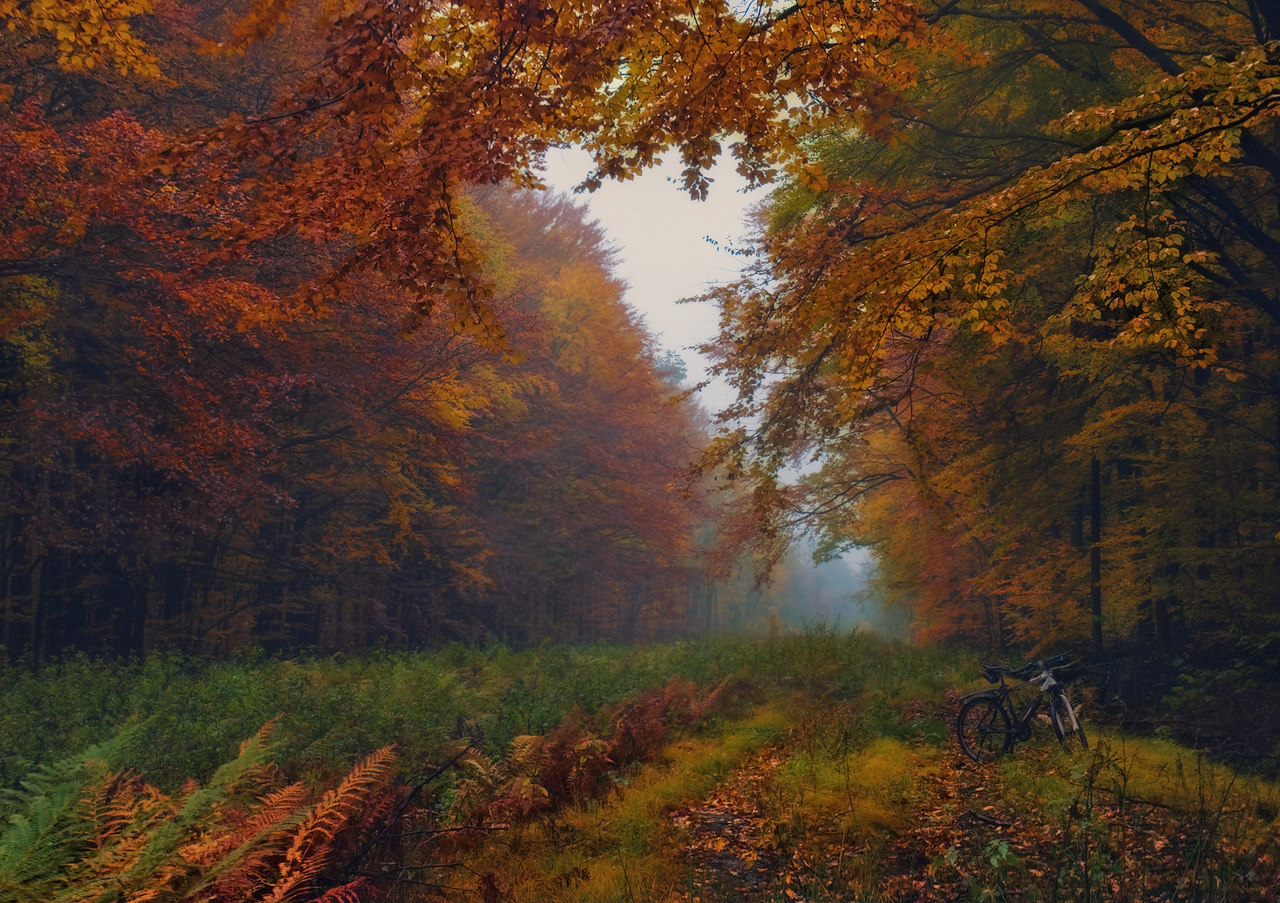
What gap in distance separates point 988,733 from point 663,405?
621cm

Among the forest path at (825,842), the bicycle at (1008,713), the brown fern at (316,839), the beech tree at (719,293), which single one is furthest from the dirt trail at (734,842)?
the beech tree at (719,293)

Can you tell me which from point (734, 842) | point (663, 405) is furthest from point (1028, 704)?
point (663, 405)

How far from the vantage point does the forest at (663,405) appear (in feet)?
13.2

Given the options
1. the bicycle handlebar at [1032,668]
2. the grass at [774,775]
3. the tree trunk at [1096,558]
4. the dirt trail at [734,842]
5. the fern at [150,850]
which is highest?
the tree trunk at [1096,558]

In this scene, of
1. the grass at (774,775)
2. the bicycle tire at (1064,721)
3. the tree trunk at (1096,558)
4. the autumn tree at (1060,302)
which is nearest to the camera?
the grass at (774,775)

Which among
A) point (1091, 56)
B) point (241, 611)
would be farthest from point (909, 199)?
point (241, 611)

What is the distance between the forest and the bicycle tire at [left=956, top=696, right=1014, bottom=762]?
30.0 inches

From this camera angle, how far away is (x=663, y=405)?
11.9 meters

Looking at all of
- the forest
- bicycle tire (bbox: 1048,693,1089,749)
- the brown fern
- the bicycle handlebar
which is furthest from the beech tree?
bicycle tire (bbox: 1048,693,1089,749)

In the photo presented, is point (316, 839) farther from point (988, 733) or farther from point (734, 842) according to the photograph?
point (988, 733)

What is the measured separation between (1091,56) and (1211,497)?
17.9 ft

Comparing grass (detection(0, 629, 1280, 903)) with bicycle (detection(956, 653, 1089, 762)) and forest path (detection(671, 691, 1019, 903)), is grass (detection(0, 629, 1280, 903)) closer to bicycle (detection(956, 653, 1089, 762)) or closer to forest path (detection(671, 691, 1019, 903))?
forest path (detection(671, 691, 1019, 903))

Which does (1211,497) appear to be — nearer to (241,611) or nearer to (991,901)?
(991,901)

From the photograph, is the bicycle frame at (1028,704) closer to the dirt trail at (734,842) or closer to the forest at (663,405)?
the forest at (663,405)
